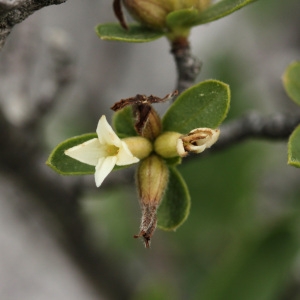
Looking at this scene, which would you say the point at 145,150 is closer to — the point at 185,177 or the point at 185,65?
the point at 185,65

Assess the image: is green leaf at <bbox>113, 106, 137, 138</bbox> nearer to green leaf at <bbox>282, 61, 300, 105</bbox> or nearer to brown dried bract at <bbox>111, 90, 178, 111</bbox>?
brown dried bract at <bbox>111, 90, 178, 111</bbox>

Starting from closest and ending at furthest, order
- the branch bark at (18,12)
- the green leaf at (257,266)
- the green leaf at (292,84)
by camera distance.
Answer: the branch bark at (18,12) → the green leaf at (292,84) → the green leaf at (257,266)

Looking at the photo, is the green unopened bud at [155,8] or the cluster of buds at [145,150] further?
the green unopened bud at [155,8]

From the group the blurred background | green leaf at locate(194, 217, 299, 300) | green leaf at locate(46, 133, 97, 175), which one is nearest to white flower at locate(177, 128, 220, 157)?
green leaf at locate(46, 133, 97, 175)

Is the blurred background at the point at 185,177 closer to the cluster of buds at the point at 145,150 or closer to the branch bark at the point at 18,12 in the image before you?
the cluster of buds at the point at 145,150

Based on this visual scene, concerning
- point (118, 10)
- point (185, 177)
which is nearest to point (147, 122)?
point (118, 10)

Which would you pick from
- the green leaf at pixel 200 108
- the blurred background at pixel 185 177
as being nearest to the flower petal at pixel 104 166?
the green leaf at pixel 200 108

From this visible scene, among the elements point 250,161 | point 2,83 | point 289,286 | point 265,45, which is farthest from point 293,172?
point 2,83
